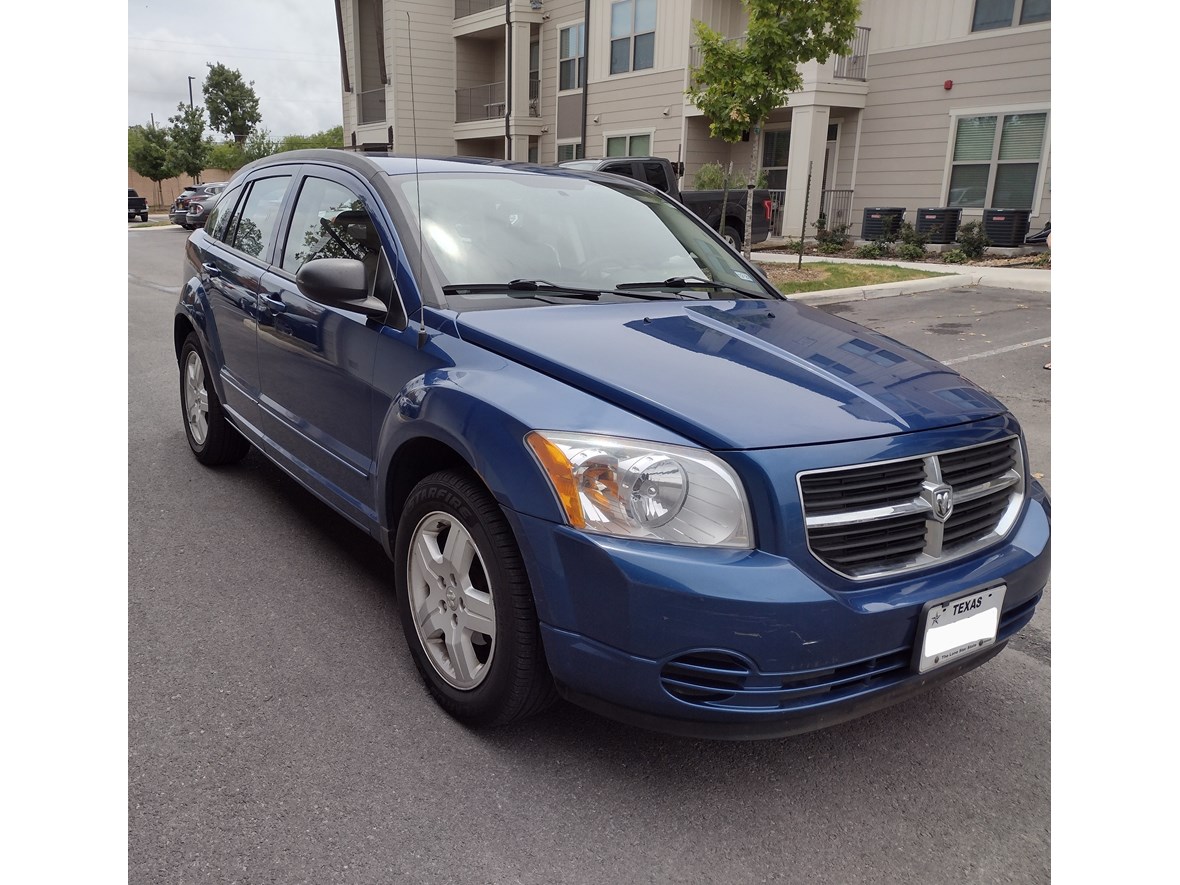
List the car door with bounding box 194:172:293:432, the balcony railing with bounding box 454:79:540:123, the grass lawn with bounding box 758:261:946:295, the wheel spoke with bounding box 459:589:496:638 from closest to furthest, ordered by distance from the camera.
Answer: the wheel spoke with bounding box 459:589:496:638 → the car door with bounding box 194:172:293:432 → the grass lawn with bounding box 758:261:946:295 → the balcony railing with bounding box 454:79:540:123

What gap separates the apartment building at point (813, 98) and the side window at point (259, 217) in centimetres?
946

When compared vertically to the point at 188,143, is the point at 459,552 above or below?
below

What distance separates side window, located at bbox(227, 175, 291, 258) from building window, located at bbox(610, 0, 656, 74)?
21.0m

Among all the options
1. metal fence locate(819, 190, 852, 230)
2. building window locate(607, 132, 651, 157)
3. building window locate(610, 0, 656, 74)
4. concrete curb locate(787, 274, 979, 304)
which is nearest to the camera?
concrete curb locate(787, 274, 979, 304)

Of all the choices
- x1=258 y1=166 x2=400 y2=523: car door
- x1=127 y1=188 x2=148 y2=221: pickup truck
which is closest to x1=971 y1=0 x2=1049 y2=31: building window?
x1=258 y1=166 x2=400 y2=523: car door

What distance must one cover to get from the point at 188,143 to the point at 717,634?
51816mm

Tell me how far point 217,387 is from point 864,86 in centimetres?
1883

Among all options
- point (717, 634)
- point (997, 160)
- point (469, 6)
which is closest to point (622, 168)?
point (997, 160)

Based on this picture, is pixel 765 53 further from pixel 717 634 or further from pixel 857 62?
pixel 717 634

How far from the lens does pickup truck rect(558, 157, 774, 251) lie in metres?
14.1

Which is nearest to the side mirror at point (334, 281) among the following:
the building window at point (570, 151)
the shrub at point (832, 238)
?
the shrub at point (832, 238)

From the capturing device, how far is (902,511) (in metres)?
2.41

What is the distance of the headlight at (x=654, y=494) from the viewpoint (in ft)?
7.50

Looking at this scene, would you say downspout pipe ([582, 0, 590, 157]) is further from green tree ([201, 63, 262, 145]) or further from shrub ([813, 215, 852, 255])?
green tree ([201, 63, 262, 145])
